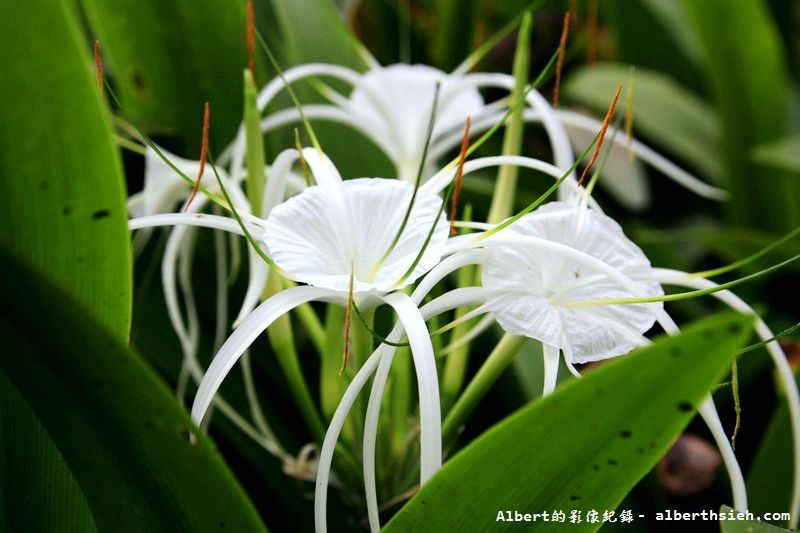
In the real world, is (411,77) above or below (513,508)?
above

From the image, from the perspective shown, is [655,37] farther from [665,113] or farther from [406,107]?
[406,107]

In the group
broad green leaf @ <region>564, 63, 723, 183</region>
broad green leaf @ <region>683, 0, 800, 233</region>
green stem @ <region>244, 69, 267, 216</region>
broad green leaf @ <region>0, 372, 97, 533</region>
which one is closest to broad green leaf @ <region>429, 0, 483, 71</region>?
broad green leaf @ <region>564, 63, 723, 183</region>

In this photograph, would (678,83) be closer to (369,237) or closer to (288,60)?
(288,60)

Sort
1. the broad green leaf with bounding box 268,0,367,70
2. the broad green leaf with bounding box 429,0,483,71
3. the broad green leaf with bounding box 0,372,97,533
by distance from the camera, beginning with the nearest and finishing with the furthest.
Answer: the broad green leaf with bounding box 0,372,97,533 < the broad green leaf with bounding box 268,0,367,70 < the broad green leaf with bounding box 429,0,483,71

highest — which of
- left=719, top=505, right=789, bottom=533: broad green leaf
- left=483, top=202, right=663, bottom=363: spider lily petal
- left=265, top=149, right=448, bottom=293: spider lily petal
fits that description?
left=265, top=149, right=448, bottom=293: spider lily petal

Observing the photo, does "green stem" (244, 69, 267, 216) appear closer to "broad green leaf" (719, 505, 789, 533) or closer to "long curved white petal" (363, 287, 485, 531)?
"long curved white petal" (363, 287, 485, 531)

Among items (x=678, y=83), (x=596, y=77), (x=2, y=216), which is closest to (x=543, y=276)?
(x=2, y=216)
